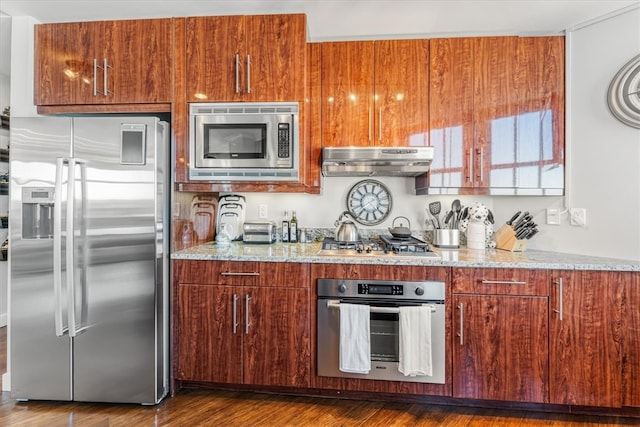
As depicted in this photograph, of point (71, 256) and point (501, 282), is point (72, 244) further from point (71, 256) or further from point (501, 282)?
point (501, 282)

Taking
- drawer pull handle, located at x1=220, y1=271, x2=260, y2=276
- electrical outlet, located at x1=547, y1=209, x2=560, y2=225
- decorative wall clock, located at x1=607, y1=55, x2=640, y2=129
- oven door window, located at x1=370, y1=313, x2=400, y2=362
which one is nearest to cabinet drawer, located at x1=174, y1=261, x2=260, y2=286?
drawer pull handle, located at x1=220, y1=271, x2=260, y2=276

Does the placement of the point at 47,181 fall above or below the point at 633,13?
below

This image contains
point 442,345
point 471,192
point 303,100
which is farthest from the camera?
point 471,192

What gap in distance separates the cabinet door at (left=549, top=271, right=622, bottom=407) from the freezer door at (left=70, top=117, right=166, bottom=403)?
2283mm

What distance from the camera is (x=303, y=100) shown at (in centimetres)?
197

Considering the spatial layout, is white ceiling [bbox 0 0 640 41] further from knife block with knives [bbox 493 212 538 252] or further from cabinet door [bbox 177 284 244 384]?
cabinet door [bbox 177 284 244 384]

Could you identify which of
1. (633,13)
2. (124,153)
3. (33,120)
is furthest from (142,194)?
(633,13)

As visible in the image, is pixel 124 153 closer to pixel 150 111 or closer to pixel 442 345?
pixel 150 111

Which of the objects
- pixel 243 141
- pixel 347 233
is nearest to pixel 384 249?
pixel 347 233

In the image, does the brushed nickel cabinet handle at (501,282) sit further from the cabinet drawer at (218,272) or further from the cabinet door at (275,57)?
the cabinet door at (275,57)

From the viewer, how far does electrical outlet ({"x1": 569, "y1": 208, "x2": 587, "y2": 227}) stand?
2020 mm

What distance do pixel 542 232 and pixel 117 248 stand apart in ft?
9.16

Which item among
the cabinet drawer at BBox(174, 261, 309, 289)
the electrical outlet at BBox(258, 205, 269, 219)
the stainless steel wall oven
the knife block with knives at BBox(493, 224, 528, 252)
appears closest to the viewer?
the stainless steel wall oven

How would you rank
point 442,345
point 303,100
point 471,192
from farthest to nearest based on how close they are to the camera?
point 471,192
point 303,100
point 442,345
